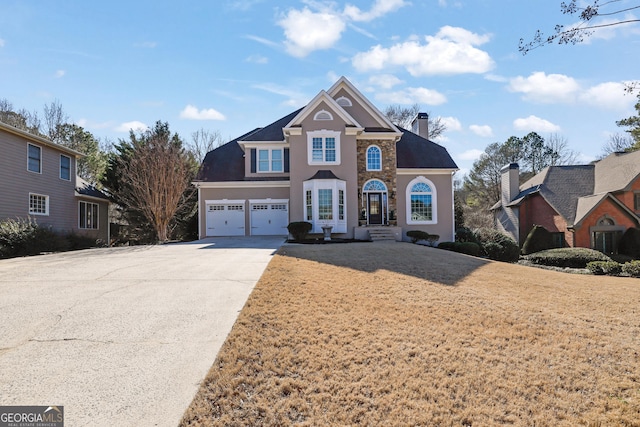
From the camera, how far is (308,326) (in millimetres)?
5629

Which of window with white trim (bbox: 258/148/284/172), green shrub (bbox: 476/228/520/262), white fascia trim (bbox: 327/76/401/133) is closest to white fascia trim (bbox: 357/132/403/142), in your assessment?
white fascia trim (bbox: 327/76/401/133)

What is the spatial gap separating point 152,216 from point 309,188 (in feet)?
36.0

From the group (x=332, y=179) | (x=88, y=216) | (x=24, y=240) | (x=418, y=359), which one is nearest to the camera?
(x=418, y=359)

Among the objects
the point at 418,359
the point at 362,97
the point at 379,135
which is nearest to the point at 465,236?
the point at 379,135

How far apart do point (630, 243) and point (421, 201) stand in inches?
489

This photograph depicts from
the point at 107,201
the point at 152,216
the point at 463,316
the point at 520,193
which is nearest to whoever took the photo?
the point at 463,316

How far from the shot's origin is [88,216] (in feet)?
80.7

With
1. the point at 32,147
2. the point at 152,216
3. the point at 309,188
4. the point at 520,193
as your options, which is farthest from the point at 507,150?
A: the point at 32,147

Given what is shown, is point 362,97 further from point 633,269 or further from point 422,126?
point 633,269

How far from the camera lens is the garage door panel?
71.1ft

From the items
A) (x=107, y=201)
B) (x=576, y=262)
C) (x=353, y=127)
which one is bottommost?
(x=576, y=262)

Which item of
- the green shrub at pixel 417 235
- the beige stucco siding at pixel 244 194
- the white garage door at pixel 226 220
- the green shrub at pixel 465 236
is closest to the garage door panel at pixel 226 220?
the white garage door at pixel 226 220

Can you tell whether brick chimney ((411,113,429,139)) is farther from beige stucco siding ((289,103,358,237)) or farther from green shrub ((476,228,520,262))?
green shrub ((476,228,520,262))

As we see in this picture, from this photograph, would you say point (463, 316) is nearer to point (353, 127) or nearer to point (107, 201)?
point (353, 127)
